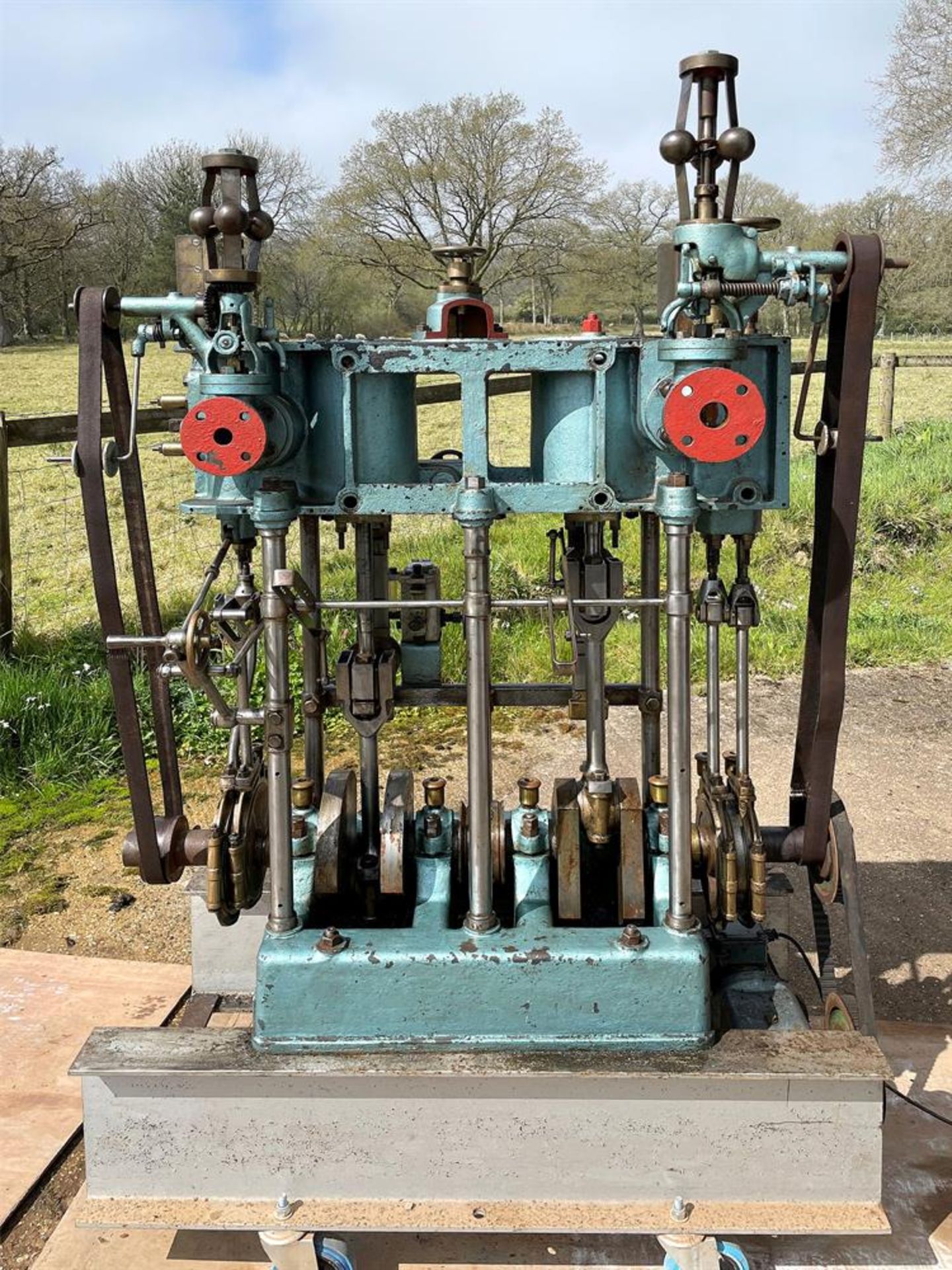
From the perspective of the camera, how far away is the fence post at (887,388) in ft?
35.6

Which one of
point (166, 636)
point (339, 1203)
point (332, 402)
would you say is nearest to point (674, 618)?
point (332, 402)

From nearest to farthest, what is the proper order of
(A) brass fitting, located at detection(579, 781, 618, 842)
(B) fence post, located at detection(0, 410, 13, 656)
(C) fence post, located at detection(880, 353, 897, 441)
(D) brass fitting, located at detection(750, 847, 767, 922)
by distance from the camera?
(D) brass fitting, located at detection(750, 847, 767, 922) → (A) brass fitting, located at detection(579, 781, 618, 842) → (B) fence post, located at detection(0, 410, 13, 656) → (C) fence post, located at detection(880, 353, 897, 441)

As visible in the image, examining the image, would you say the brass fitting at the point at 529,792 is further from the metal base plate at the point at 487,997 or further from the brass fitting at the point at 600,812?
the metal base plate at the point at 487,997

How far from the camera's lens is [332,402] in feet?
6.89

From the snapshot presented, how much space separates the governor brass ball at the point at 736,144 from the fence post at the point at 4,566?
157 inches

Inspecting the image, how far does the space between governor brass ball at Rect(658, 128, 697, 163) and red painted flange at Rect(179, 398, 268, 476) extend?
83 cm

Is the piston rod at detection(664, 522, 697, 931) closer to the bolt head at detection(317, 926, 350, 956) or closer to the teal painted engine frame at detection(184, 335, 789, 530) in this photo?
the teal painted engine frame at detection(184, 335, 789, 530)

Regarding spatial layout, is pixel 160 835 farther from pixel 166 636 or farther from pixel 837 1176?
pixel 837 1176

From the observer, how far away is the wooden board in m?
2.45

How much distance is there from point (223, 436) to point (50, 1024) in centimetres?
174

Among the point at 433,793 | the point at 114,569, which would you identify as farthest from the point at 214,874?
the point at 114,569

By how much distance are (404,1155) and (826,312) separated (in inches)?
65.3

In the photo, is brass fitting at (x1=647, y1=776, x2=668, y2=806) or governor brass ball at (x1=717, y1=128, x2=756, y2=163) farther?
brass fitting at (x1=647, y1=776, x2=668, y2=806)

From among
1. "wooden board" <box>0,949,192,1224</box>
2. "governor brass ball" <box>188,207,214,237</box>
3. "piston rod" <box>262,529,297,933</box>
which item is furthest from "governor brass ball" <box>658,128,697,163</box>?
"wooden board" <box>0,949,192,1224</box>
